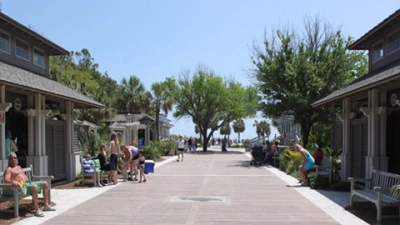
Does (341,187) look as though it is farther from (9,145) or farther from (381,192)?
(9,145)

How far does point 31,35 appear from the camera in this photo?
50.2 ft

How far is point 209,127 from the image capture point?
50.2 metres

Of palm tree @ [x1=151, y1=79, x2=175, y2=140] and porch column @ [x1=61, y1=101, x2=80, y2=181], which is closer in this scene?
porch column @ [x1=61, y1=101, x2=80, y2=181]

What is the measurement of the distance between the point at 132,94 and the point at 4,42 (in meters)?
36.8

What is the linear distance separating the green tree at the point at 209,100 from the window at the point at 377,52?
29654 mm

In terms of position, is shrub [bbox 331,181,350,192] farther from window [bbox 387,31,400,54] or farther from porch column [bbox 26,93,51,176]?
porch column [bbox 26,93,51,176]

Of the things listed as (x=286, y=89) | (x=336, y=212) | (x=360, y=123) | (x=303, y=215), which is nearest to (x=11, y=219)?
(x=303, y=215)

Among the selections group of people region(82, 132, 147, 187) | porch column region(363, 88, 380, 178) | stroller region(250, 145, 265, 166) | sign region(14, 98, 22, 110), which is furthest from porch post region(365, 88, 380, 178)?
stroller region(250, 145, 265, 166)

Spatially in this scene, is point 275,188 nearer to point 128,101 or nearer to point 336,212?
point 336,212

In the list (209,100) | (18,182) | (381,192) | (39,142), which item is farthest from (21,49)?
(209,100)

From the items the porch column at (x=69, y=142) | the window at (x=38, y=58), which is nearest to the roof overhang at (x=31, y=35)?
the window at (x=38, y=58)

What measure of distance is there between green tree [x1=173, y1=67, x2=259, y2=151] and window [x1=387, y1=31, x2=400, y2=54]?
31.3 meters

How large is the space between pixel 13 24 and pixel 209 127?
37.3 meters

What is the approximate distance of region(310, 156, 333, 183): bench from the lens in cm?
1548
